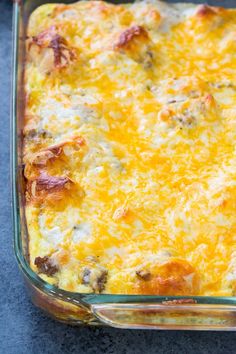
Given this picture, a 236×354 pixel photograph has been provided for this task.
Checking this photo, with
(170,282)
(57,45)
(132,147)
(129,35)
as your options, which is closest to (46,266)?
(170,282)

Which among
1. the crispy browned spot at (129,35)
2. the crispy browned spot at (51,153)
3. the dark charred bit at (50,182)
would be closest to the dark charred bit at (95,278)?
the dark charred bit at (50,182)

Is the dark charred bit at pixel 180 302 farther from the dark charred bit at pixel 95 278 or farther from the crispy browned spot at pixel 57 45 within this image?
the crispy browned spot at pixel 57 45

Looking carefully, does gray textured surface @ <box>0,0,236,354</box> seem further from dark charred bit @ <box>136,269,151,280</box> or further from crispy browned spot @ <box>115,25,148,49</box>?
crispy browned spot @ <box>115,25,148,49</box>

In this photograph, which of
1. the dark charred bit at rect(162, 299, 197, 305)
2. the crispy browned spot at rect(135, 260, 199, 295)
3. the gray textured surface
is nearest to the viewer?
the dark charred bit at rect(162, 299, 197, 305)

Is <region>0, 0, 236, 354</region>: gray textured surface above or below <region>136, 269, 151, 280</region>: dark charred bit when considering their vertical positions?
below

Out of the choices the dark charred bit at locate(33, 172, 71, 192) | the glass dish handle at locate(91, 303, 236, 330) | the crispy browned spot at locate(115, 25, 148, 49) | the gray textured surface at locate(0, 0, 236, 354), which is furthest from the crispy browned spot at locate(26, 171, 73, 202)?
the crispy browned spot at locate(115, 25, 148, 49)

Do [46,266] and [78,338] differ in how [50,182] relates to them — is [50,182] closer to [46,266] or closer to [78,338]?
[46,266]
